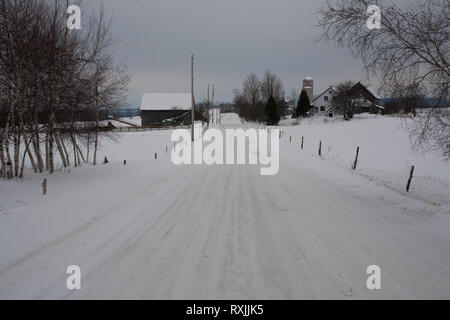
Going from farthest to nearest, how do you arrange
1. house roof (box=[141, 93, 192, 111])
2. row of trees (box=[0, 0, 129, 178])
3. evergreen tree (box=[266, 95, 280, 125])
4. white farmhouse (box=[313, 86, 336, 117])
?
house roof (box=[141, 93, 192, 111]) → white farmhouse (box=[313, 86, 336, 117]) → evergreen tree (box=[266, 95, 280, 125]) → row of trees (box=[0, 0, 129, 178])

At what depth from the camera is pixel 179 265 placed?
3.79m

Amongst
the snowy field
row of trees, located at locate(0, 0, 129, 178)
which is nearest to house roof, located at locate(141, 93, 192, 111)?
row of trees, located at locate(0, 0, 129, 178)

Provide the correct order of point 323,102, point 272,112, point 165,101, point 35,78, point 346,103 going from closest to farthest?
point 35,78, point 346,103, point 272,112, point 323,102, point 165,101

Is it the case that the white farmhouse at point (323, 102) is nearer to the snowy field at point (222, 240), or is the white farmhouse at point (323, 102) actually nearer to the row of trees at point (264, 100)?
the row of trees at point (264, 100)

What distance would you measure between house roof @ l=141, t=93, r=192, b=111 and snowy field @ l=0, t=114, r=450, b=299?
67836mm

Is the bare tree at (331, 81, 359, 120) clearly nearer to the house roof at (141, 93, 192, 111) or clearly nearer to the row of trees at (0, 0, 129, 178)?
the house roof at (141, 93, 192, 111)

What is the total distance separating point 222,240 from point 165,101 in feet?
247

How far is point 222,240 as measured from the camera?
4633mm

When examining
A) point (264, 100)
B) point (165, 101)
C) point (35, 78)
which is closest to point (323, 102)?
point (264, 100)

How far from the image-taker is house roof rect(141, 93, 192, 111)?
73562mm

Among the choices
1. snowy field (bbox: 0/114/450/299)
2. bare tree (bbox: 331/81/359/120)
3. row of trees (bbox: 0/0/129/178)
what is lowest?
snowy field (bbox: 0/114/450/299)

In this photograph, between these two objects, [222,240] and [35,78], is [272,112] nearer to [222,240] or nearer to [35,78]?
[35,78]
